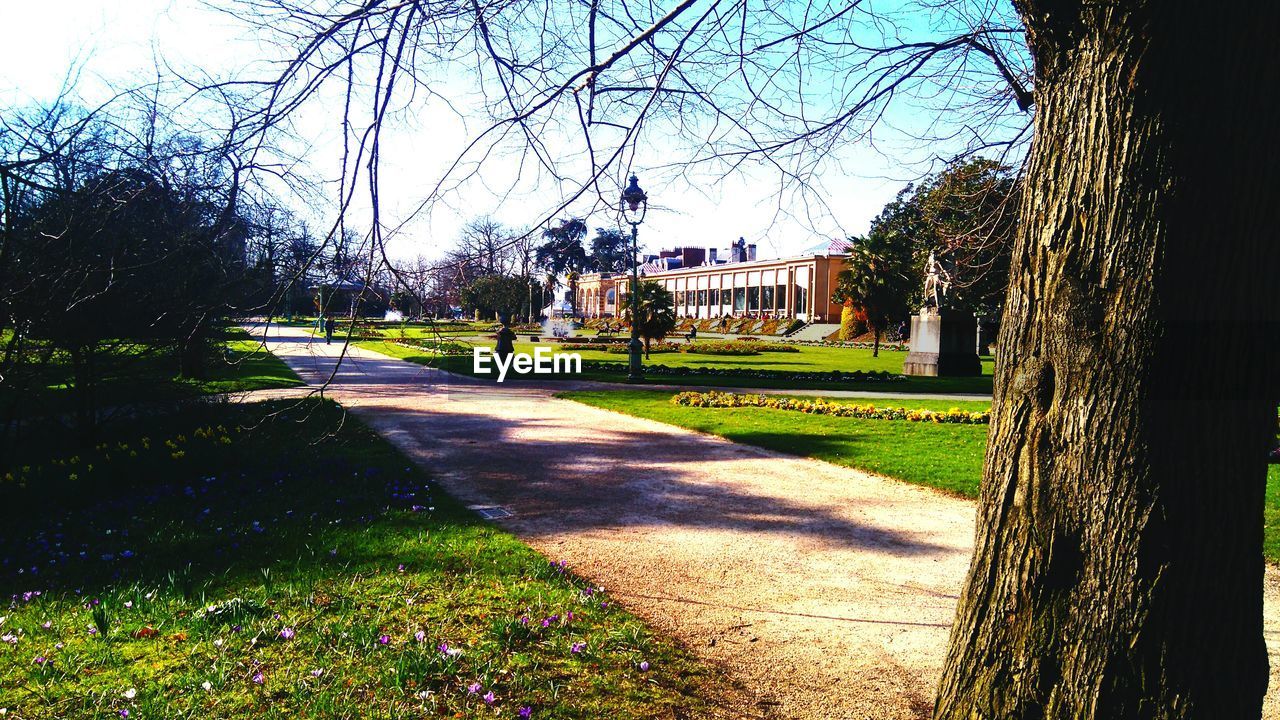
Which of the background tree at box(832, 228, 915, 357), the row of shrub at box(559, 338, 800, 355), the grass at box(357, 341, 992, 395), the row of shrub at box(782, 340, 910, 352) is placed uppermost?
the background tree at box(832, 228, 915, 357)

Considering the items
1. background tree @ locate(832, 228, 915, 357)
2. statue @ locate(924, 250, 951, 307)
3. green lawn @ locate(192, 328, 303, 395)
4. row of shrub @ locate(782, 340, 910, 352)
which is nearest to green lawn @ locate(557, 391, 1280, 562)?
green lawn @ locate(192, 328, 303, 395)

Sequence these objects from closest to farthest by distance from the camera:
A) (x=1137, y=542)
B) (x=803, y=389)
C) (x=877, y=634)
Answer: (x=1137, y=542) → (x=877, y=634) → (x=803, y=389)

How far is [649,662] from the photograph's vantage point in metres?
3.63

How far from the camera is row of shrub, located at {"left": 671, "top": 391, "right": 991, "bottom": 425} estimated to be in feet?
41.3

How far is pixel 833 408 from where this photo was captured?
44.1ft

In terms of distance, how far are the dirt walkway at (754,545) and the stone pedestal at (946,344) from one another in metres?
13.6

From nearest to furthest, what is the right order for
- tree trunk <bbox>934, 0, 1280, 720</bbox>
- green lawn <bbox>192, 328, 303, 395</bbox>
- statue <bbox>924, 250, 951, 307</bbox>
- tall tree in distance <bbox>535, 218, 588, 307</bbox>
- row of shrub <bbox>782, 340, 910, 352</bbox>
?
tree trunk <bbox>934, 0, 1280, 720</bbox>, tall tree in distance <bbox>535, 218, 588, 307</bbox>, green lawn <bbox>192, 328, 303, 395</bbox>, statue <bbox>924, 250, 951, 307</bbox>, row of shrub <bbox>782, 340, 910, 352</bbox>

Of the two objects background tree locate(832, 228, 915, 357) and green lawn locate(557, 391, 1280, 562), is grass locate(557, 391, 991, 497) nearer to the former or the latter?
green lawn locate(557, 391, 1280, 562)

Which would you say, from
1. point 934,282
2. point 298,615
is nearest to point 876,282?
point 934,282

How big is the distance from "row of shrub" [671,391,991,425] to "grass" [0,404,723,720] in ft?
26.5

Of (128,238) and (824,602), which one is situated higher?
(128,238)

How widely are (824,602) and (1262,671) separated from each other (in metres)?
2.60

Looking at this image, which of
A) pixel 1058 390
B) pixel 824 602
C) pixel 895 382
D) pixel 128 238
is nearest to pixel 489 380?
pixel 895 382

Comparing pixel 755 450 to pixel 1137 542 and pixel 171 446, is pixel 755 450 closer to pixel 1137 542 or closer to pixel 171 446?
pixel 171 446
